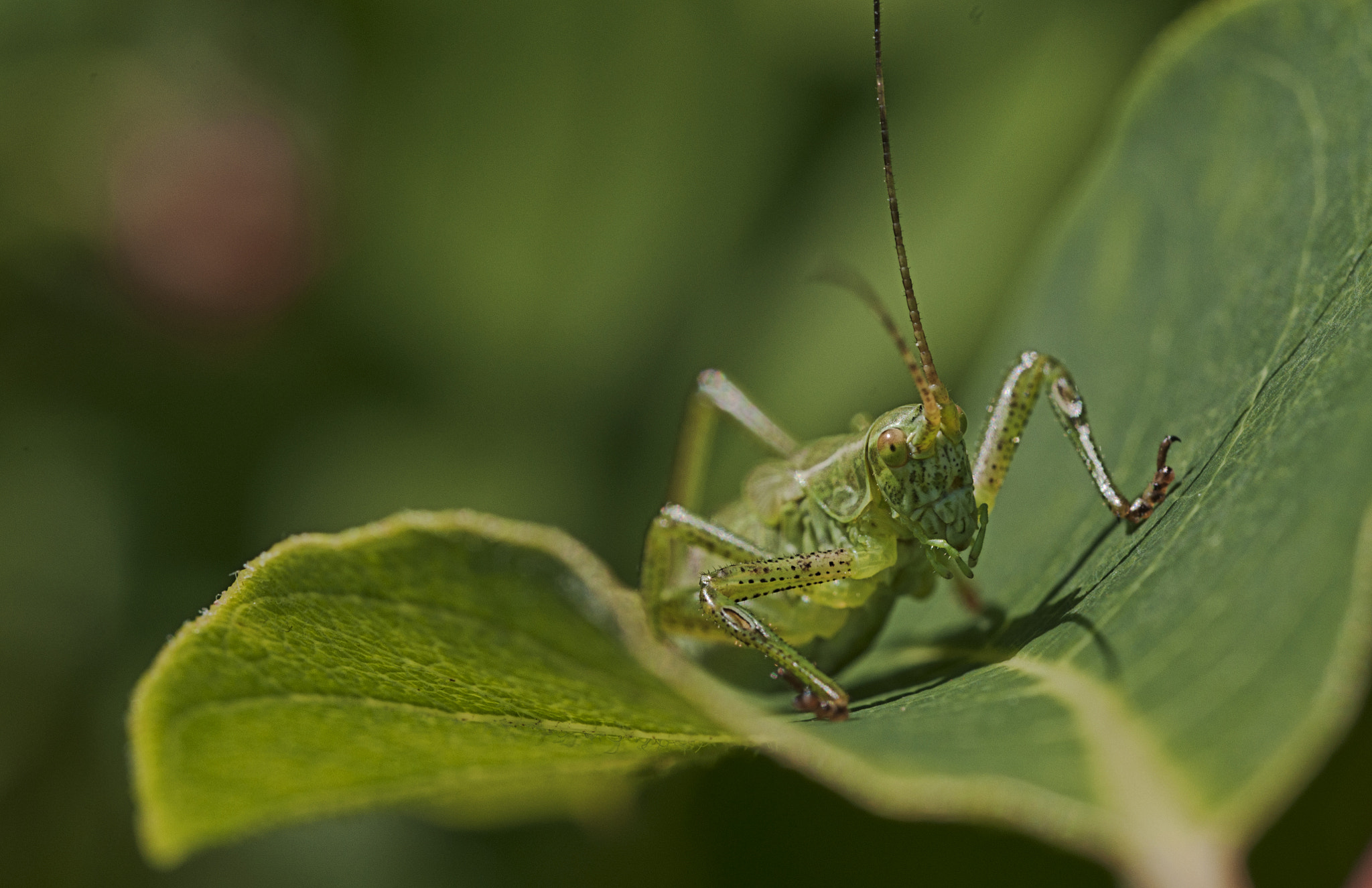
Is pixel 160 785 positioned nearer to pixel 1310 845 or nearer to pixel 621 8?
pixel 1310 845

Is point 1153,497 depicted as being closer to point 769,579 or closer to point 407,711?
point 769,579

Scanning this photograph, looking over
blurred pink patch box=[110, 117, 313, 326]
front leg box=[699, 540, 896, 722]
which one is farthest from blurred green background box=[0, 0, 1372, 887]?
front leg box=[699, 540, 896, 722]

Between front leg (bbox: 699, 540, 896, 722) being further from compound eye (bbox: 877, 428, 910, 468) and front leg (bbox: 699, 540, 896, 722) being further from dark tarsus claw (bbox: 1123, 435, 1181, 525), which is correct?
dark tarsus claw (bbox: 1123, 435, 1181, 525)

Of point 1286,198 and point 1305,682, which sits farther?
point 1286,198

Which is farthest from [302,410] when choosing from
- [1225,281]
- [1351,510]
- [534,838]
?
[1351,510]

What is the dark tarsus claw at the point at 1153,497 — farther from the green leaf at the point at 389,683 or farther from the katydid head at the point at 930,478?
the green leaf at the point at 389,683

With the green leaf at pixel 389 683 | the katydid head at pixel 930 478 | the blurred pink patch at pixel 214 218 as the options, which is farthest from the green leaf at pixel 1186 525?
the blurred pink patch at pixel 214 218

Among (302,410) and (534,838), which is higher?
(302,410)
